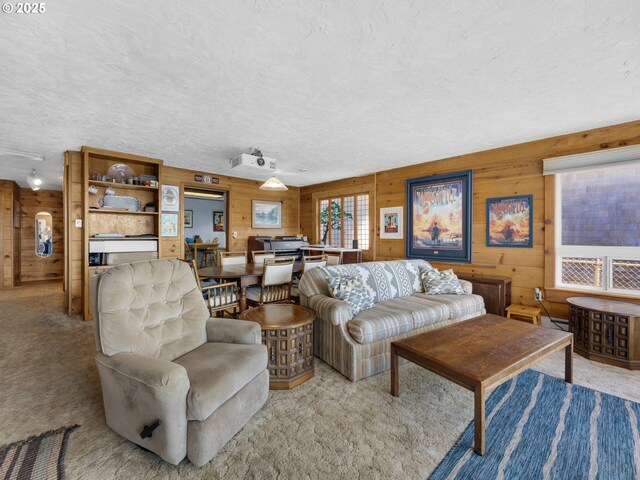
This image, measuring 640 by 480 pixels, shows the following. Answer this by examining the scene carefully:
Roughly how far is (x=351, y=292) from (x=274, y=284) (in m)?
1.11

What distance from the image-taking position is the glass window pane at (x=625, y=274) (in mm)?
3113

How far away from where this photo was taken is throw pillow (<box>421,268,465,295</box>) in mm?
3518

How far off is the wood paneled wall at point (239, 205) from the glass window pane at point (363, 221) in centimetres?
193

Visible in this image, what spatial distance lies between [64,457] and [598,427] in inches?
126

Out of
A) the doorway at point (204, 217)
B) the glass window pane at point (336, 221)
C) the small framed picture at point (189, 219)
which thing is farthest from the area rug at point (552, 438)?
the small framed picture at point (189, 219)

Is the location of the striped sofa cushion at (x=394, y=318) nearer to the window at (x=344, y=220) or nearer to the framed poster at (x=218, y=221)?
the window at (x=344, y=220)

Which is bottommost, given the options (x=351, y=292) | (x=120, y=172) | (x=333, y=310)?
(x=333, y=310)

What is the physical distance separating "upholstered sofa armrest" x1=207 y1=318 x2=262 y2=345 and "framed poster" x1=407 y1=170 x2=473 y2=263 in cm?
362

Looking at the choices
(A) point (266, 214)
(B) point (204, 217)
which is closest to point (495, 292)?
(A) point (266, 214)

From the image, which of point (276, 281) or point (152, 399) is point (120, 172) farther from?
point (152, 399)

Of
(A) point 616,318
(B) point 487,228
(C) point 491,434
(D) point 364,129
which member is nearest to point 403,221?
(B) point 487,228

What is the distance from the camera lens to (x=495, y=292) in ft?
12.6

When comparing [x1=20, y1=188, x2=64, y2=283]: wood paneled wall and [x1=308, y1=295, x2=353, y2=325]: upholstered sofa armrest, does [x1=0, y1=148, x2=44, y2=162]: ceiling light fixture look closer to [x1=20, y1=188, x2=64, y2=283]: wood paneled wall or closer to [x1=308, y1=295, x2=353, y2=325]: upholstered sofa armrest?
[x1=20, y1=188, x2=64, y2=283]: wood paneled wall

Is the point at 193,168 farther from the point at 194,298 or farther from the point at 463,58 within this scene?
the point at 463,58
